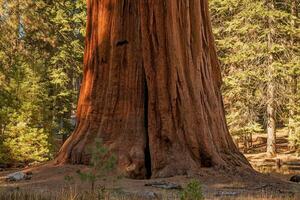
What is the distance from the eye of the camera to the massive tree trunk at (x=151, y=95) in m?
10.8

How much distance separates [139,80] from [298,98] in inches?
640

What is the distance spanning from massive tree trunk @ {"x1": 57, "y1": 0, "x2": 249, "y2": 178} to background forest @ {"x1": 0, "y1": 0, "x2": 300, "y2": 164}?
9.65 m

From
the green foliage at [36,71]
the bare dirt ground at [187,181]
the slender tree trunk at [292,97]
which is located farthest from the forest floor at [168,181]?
the slender tree trunk at [292,97]

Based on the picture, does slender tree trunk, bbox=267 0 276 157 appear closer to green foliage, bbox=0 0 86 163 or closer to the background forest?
the background forest

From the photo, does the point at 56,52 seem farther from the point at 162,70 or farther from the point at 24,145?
the point at 162,70

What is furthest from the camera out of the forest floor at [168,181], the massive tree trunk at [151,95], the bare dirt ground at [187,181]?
the massive tree trunk at [151,95]

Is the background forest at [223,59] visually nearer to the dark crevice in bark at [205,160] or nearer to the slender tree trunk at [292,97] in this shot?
the slender tree trunk at [292,97]

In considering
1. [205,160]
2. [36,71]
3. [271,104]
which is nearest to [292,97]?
[271,104]

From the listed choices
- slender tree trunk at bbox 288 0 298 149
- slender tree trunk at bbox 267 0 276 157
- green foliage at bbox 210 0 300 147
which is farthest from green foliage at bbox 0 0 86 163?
slender tree trunk at bbox 288 0 298 149

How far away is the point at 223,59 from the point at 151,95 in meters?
16.9

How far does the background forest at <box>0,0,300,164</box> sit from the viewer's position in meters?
22.3

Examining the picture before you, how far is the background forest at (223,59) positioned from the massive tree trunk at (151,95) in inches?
380

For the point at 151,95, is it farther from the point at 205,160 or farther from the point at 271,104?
the point at 271,104

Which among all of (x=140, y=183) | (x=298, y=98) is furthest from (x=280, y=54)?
(x=140, y=183)
